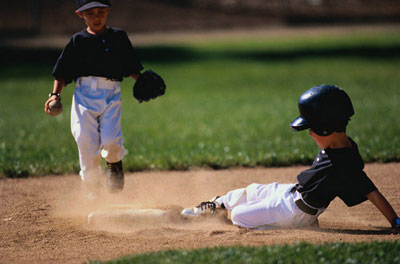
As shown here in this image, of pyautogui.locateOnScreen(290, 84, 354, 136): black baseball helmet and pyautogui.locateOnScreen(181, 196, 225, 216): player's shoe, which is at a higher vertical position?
pyautogui.locateOnScreen(290, 84, 354, 136): black baseball helmet

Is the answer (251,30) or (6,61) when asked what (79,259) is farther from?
(251,30)

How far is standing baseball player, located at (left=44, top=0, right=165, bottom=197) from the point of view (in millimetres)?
4992

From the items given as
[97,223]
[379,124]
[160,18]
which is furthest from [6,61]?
[97,223]

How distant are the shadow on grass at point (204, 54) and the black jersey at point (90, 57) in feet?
47.2

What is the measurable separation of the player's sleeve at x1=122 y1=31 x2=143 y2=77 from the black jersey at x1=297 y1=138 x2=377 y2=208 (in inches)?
78.6

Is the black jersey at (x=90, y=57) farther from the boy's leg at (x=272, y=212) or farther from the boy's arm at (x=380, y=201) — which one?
the boy's arm at (x=380, y=201)

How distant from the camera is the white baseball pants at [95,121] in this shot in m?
4.99

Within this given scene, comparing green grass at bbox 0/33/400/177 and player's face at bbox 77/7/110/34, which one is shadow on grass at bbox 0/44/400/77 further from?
player's face at bbox 77/7/110/34

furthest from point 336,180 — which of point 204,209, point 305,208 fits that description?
point 204,209

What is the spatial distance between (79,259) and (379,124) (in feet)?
21.5

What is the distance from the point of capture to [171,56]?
20.7m

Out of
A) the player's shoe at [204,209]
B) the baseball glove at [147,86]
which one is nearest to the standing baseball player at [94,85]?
the baseball glove at [147,86]

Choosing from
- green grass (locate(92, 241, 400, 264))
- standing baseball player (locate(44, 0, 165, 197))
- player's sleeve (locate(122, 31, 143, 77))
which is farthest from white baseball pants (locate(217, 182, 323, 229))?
player's sleeve (locate(122, 31, 143, 77))

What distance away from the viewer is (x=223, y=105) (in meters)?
12.2
